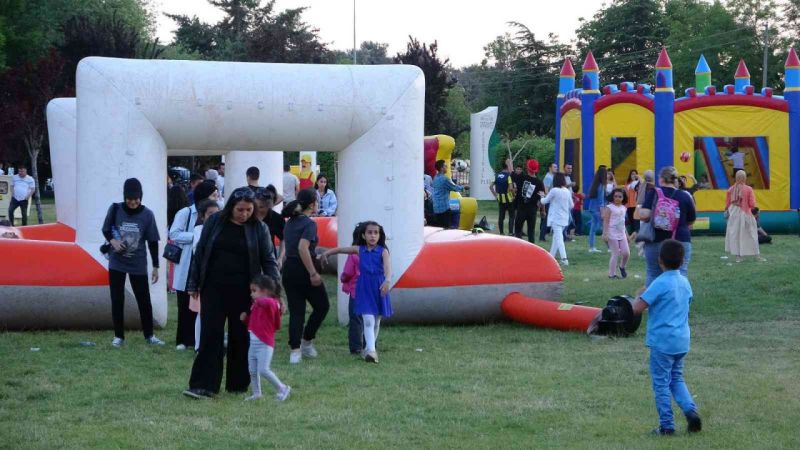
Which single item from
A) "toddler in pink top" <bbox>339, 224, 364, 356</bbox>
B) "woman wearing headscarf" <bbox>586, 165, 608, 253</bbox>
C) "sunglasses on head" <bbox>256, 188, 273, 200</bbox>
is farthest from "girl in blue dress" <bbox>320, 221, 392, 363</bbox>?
"woman wearing headscarf" <bbox>586, 165, 608, 253</bbox>

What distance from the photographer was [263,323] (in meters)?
7.96

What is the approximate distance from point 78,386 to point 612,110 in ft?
58.8

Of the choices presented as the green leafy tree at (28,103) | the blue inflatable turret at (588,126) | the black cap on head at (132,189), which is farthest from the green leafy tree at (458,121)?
the black cap on head at (132,189)

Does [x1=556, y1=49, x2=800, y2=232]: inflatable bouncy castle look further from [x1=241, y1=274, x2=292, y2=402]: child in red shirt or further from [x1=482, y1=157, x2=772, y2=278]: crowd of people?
[x1=241, y1=274, x2=292, y2=402]: child in red shirt

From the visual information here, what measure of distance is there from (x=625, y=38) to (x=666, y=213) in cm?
5522

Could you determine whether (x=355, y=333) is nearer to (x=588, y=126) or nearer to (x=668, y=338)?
(x=668, y=338)

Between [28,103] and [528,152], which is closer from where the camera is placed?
[28,103]

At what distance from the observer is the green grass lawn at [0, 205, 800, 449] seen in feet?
22.6

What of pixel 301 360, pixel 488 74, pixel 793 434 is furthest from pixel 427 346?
pixel 488 74

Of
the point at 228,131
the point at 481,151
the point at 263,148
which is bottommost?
the point at 263,148

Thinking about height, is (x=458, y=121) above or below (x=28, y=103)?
above

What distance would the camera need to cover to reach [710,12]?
62.6m

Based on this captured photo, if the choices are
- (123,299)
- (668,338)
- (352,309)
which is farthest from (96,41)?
(668,338)

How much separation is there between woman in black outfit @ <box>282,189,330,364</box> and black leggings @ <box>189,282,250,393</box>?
67.9 inches
